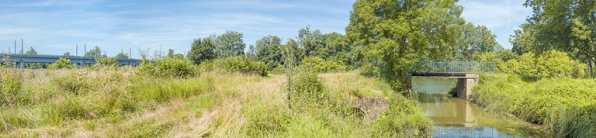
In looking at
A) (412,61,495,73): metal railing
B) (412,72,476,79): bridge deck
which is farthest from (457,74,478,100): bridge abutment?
(412,61,495,73): metal railing

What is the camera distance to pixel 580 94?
12.4m

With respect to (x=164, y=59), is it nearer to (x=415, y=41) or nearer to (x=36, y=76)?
(x=36, y=76)

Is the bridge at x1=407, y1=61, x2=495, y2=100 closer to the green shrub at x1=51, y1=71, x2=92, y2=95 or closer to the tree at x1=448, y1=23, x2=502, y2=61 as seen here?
the green shrub at x1=51, y1=71, x2=92, y2=95

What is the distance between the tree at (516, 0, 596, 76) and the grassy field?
16571mm

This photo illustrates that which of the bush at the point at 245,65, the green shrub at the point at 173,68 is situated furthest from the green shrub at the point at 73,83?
the bush at the point at 245,65

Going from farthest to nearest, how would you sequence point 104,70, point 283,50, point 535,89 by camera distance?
point 535,89, point 104,70, point 283,50

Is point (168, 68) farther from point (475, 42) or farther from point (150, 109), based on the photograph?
point (475, 42)

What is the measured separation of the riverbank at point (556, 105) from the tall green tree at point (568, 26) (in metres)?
4.06

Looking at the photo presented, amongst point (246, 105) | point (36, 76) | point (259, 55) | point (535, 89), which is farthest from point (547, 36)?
point (259, 55)

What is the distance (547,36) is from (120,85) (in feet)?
78.0

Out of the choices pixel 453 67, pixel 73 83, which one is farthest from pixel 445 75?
pixel 73 83

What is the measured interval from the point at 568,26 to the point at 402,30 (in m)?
10.6

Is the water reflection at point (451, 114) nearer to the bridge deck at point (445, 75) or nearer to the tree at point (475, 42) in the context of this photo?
the bridge deck at point (445, 75)

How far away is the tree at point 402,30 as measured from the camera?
18719 mm
